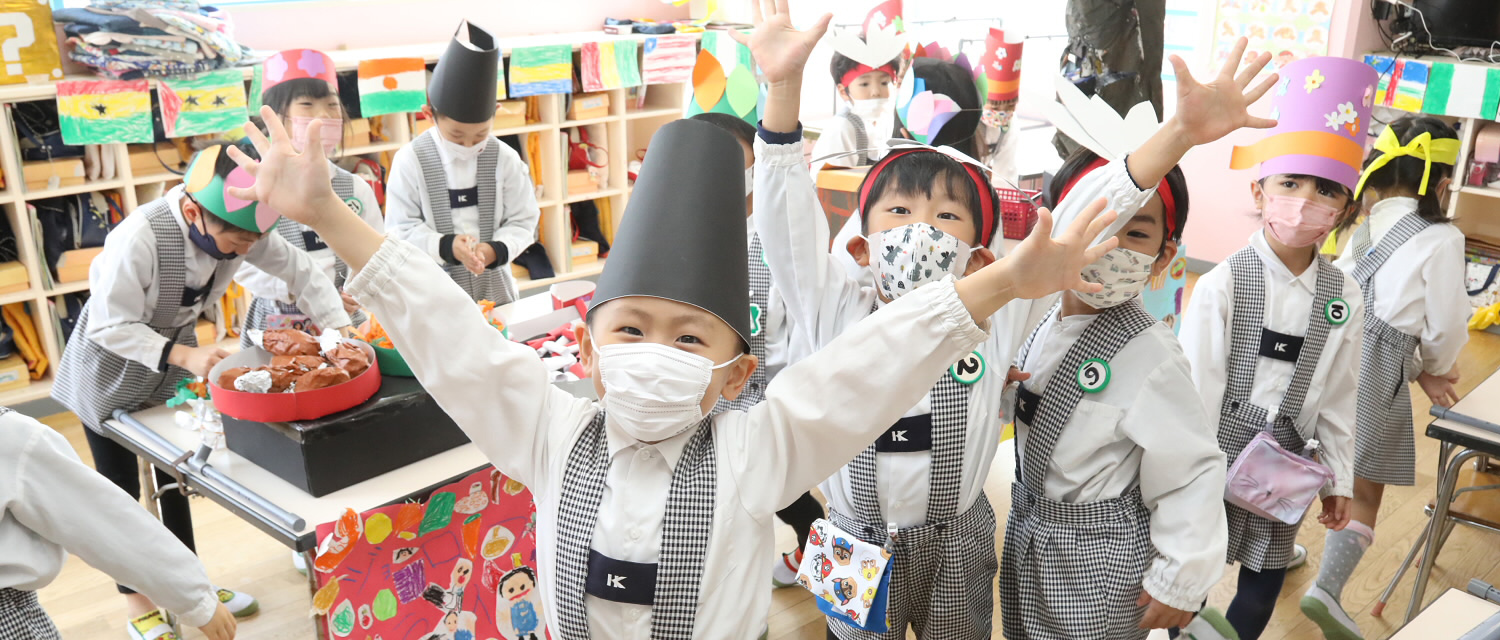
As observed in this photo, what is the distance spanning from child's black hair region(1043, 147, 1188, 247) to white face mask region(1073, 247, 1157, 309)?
0.09 metres

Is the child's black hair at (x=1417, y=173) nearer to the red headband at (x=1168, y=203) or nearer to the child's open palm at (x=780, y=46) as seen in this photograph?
the red headband at (x=1168, y=203)

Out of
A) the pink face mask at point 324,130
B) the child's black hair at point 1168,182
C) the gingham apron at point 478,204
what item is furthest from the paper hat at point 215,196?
the child's black hair at point 1168,182

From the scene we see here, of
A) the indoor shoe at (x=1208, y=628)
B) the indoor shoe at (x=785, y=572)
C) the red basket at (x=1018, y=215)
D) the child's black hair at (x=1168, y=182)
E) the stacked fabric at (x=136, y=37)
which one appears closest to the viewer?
the child's black hair at (x=1168, y=182)

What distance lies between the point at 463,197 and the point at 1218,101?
235 centimetres

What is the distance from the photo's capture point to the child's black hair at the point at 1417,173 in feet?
8.93

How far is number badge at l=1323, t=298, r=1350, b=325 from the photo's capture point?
2141 mm

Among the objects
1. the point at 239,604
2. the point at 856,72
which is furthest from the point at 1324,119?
the point at 239,604

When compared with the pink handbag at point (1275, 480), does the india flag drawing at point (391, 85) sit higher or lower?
higher

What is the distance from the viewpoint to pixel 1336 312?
7.04ft

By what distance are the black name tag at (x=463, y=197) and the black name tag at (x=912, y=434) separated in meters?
1.93

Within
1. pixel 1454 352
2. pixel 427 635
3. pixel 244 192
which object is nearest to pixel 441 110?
pixel 427 635

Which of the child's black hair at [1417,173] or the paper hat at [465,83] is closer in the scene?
the child's black hair at [1417,173]

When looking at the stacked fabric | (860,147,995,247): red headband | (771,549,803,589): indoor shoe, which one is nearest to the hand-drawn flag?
the stacked fabric

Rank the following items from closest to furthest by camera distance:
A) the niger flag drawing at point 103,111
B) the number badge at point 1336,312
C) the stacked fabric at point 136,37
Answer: the number badge at point 1336,312
the niger flag drawing at point 103,111
the stacked fabric at point 136,37
